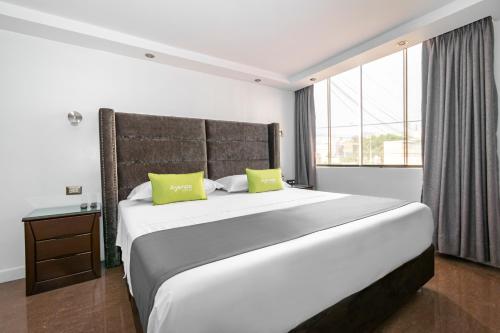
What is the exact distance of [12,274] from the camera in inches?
92.9

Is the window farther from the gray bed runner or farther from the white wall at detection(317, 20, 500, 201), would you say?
the gray bed runner

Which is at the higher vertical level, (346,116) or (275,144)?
(346,116)

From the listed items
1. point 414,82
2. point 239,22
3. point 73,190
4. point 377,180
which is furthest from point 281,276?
point 414,82

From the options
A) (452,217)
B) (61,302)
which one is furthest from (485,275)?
(61,302)

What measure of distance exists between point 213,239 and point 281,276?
1.38 ft

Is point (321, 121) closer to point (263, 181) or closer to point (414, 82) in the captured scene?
point (414, 82)

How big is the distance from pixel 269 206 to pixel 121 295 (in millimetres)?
1497

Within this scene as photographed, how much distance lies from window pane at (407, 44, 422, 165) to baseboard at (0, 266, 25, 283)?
15.3 ft

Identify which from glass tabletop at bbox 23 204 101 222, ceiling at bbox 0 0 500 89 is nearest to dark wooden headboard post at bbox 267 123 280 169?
ceiling at bbox 0 0 500 89

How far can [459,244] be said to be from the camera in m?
2.53

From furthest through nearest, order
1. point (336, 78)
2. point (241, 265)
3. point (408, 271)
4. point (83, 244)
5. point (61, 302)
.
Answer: point (336, 78) → point (83, 244) → point (61, 302) → point (408, 271) → point (241, 265)

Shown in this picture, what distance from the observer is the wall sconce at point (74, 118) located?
8.37ft

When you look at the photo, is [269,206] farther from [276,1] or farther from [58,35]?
[58,35]

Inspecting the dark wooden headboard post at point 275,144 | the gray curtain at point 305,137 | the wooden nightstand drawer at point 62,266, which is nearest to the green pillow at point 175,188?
the wooden nightstand drawer at point 62,266
